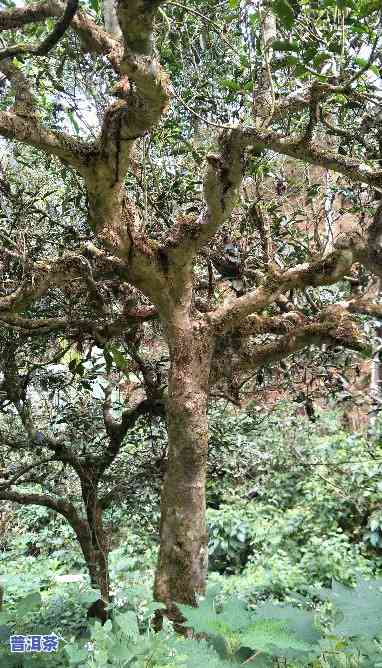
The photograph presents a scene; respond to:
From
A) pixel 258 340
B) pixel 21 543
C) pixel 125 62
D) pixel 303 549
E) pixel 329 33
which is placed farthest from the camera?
pixel 21 543

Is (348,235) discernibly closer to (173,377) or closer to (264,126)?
(264,126)

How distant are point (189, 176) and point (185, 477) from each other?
67.1 inches

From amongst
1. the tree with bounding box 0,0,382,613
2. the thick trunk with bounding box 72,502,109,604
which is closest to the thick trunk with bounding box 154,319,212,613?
→ the tree with bounding box 0,0,382,613

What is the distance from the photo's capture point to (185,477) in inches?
102

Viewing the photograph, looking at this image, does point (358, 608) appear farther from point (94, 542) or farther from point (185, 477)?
point (94, 542)

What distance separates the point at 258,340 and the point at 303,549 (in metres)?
2.89

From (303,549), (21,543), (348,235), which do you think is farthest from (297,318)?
(21,543)

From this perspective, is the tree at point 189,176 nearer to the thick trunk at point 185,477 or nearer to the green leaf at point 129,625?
the thick trunk at point 185,477

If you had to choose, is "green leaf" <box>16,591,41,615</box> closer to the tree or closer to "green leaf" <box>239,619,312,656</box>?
the tree

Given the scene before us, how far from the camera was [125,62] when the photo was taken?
1.56 meters

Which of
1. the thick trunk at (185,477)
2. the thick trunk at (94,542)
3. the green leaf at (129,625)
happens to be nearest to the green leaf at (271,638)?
the green leaf at (129,625)

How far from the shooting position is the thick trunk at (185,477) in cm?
253

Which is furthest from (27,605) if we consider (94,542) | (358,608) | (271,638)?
(94,542)

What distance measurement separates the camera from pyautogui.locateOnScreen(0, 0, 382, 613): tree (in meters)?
1.99
